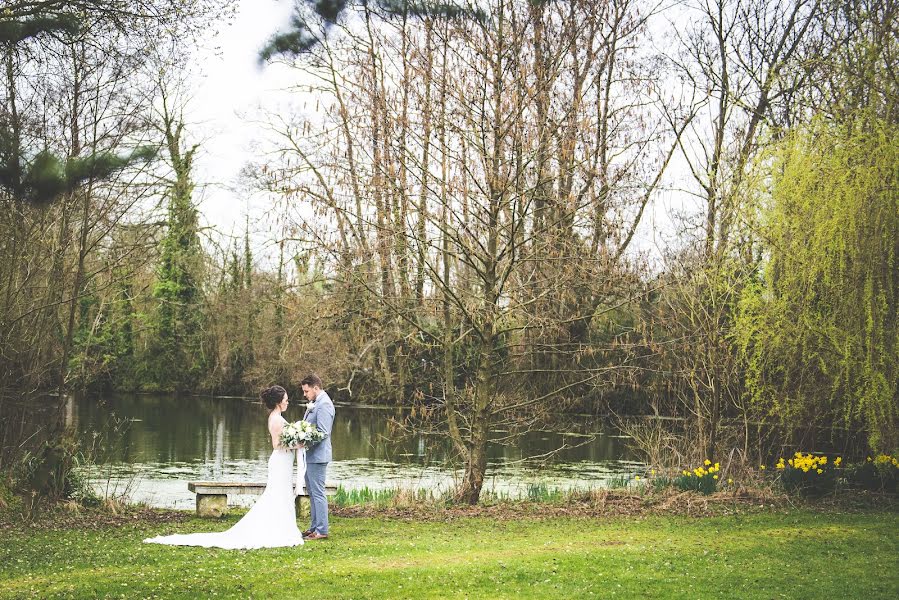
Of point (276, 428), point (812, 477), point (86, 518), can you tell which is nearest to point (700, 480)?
point (812, 477)

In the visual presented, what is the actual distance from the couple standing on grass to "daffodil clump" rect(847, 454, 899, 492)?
8.33 m

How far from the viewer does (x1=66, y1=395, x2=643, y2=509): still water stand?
56.9ft

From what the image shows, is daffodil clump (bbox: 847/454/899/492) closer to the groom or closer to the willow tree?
the willow tree

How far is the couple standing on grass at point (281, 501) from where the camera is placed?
385 inches

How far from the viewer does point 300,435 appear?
10.4m

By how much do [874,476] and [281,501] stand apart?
9.16 m

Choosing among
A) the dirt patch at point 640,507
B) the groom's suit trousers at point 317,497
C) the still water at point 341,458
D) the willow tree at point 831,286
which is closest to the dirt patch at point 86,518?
the still water at point 341,458

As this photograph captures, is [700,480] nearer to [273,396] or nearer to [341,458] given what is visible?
[273,396]

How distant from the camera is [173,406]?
38250 mm

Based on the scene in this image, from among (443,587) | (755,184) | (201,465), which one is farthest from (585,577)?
(201,465)

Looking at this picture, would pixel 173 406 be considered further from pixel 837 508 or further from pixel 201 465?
pixel 837 508

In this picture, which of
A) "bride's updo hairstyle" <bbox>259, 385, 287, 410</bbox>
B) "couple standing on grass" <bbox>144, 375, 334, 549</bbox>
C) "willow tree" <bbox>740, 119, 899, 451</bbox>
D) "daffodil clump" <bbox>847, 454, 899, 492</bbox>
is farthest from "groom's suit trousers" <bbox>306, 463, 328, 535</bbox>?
"daffodil clump" <bbox>847, 454, 899, 492</bbox>

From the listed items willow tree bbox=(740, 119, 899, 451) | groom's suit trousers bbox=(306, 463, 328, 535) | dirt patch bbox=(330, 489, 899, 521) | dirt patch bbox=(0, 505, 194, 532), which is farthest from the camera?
dirt patch bbox=(330, 489, 899, 521)

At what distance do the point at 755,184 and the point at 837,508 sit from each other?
204 inches
